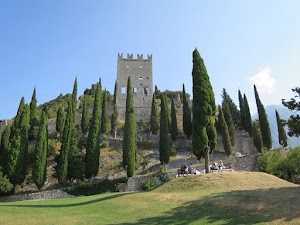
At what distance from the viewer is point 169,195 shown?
19297 millimetres

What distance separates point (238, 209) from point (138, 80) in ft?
203

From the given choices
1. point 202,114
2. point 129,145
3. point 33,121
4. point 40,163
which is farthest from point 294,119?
point 33,121

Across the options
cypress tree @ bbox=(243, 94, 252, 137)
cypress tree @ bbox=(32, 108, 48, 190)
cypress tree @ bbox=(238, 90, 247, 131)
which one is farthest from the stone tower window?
cypress tree @ bbox=(32, 108, 48, 190)

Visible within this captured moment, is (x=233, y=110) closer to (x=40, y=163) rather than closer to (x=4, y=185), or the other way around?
(x=40, y=163)

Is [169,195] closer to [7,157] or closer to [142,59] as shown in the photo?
[7,157]

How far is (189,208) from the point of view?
52.1ft

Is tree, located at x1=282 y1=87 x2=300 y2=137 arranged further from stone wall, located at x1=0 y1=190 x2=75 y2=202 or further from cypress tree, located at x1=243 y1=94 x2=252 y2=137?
cypress tree, located at x1=243 y1=94 x2=252 y2=137

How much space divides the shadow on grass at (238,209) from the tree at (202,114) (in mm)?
8355

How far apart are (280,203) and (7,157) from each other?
31.6 meters

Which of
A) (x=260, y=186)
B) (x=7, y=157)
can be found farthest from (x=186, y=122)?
(x=260, y=186)

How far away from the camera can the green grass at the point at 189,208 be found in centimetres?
1374

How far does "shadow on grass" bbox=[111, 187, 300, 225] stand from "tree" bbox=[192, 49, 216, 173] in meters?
8.35

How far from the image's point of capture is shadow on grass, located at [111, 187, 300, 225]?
43.7ft

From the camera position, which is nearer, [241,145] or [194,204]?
[194,204]
